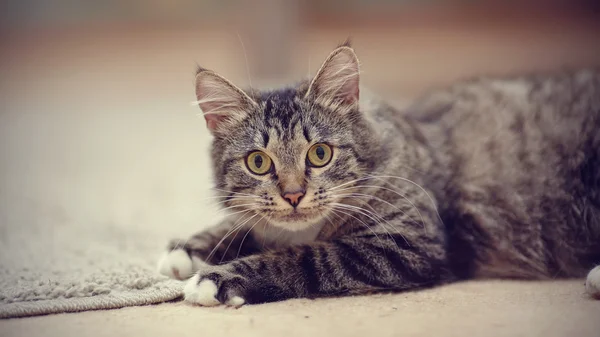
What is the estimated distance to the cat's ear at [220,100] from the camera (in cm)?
165

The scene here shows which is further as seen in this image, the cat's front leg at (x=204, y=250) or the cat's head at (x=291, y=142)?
the cat's front leg at (x=204, y=250)

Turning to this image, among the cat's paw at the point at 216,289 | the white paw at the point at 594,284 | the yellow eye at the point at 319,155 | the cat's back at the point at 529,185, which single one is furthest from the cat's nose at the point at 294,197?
the white paw at the point at 594,284

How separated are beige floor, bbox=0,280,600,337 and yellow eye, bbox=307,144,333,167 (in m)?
0.37

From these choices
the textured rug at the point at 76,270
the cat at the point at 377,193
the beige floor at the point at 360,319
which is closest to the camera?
the beige floor at the point at 360,319

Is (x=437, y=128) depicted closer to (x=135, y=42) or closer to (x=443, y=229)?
(x=443, y=229)

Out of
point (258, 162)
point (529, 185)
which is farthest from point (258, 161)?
point (529, 185)

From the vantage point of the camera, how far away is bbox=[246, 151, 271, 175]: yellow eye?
5.25ft

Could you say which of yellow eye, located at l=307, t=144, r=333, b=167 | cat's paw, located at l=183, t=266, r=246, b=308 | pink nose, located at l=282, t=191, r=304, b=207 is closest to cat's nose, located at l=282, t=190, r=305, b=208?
pink nose, located at l=282, t=191, r=304, b=207

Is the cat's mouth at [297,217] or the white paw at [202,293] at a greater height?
the cat's mouth at [297,217]

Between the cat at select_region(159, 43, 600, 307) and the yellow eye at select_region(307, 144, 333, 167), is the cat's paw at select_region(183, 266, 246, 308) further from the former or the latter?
the yellow eye at select_region(307, 144, 333, 167)

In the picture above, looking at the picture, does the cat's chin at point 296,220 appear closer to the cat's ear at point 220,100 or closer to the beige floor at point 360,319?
the beige floor at point 360,319

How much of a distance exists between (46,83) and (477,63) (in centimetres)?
330

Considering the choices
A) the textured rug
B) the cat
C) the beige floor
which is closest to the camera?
the beige floor

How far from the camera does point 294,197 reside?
1.51 m
